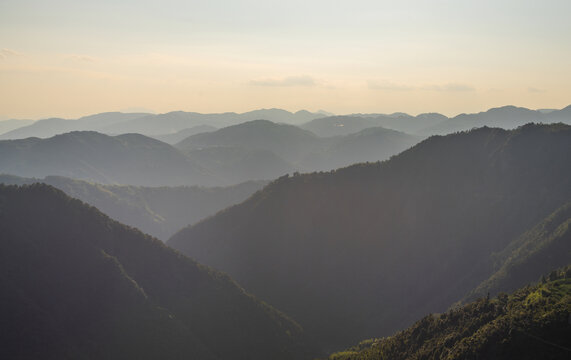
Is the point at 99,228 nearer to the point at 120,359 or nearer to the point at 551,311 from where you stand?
the point at 120,359

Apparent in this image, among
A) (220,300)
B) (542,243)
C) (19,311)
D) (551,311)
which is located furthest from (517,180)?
(19,311)

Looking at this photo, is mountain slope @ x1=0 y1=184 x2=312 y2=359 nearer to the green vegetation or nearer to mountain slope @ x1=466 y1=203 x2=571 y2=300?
the green vegetation

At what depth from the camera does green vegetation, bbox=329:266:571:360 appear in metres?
67.1

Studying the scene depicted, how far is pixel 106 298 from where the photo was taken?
125m

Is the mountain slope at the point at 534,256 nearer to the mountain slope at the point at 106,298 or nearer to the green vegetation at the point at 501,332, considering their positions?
the green vegetation at the point at 501,332

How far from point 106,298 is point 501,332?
114 m

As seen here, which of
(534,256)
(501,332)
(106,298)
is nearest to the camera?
(501,332)

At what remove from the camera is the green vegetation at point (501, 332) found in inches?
2640

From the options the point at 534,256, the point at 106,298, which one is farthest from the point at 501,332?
the point at 106,298

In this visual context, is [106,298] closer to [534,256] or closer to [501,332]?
[501,332]

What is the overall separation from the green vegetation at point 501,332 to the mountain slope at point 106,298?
51.2 m

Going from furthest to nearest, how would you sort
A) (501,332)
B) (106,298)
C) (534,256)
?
(534,256) < (106,298) < (501,332)

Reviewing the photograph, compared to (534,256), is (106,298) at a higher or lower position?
higher

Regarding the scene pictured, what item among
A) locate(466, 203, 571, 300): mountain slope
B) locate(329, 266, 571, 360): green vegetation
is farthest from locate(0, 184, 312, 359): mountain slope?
locate(466, 203, 571, 300): mountain slope
